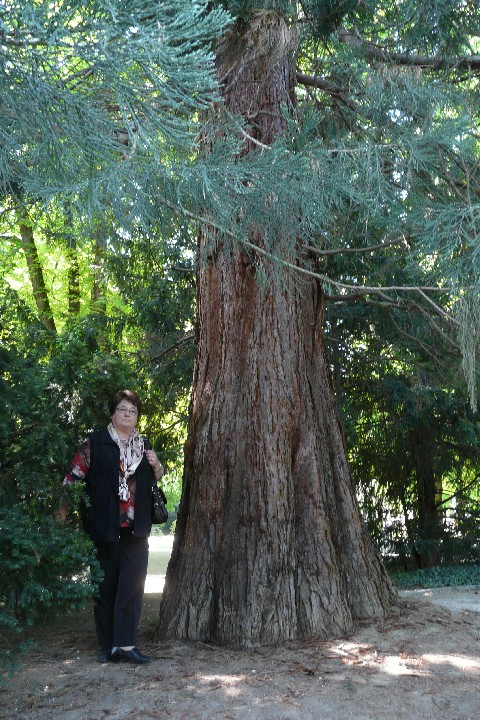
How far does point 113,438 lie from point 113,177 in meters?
2.37

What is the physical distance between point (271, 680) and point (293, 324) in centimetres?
269

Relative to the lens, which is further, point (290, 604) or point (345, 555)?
point (345, 555)

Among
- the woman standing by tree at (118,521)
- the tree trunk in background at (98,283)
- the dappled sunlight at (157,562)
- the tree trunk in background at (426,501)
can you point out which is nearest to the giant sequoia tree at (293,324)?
the woman standing by tree at (118,521)

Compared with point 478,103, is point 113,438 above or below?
below

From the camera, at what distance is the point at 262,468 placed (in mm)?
6121

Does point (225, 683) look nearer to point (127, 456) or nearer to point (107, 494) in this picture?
point (107, 494)

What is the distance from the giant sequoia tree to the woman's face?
27.5 inches

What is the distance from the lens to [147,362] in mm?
9492

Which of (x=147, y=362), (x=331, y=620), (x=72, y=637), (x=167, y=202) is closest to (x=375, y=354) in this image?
(x=147, y=362)

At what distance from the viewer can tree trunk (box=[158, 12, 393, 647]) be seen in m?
5.93

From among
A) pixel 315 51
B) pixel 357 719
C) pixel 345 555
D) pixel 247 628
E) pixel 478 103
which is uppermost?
pixel 315 51

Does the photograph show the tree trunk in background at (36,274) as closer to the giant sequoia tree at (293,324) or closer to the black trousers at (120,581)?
the giant sequoia tree at (293,324)

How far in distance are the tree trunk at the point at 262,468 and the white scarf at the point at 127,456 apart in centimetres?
62

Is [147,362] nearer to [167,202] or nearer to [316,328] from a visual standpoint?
[316,328]
